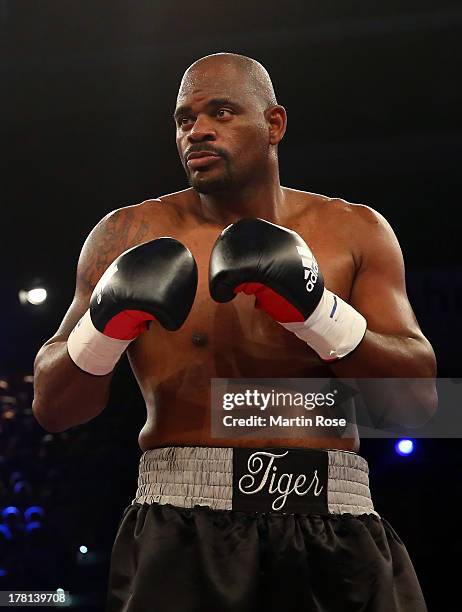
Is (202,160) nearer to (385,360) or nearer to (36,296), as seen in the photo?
(385,360)

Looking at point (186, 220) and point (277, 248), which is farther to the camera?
point (186, 220)

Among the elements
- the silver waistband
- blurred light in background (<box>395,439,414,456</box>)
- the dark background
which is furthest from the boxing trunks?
blurred light in background (<box>395,439,414,456</box>)

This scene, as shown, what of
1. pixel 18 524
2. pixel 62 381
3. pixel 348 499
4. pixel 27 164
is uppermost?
pixel 27 164

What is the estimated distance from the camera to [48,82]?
9.96 ft

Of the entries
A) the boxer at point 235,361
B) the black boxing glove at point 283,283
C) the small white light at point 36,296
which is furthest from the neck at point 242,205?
the small white light at point 36,296

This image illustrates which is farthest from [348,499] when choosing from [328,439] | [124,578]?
[124,578]

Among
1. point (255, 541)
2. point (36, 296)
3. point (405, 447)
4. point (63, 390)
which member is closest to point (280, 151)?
point (36, 296)

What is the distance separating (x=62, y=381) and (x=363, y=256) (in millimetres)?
536

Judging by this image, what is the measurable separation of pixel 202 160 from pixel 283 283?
346mm

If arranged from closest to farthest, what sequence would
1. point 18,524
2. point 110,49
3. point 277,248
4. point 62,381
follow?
point 277,248
point 62,381
point 110,49
point 18,524

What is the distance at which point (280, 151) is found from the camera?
3127 mm

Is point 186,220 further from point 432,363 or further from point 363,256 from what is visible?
point 432,363

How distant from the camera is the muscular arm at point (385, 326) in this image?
1.40 metres

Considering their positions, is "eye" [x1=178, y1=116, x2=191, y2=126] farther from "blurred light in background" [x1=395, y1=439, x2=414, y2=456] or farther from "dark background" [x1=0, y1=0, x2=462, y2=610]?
"blurred light in background" [x1=395, y1=439, x2=414, y2=456]
